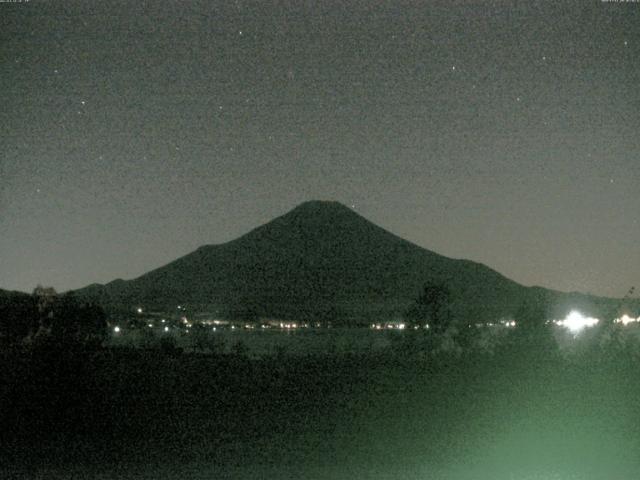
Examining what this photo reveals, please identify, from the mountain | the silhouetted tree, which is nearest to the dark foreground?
the silhouetted tree

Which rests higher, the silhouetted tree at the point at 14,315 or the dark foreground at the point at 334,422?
the silhouetted tree at the point at 14,315

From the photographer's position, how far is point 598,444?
589 inches

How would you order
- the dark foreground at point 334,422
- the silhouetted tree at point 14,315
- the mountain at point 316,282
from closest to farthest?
the dark foreground at point 334,422, the silhouetted tree at point 14,315, the mountain at point 316,282

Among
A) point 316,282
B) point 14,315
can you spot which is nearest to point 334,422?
point 14,315

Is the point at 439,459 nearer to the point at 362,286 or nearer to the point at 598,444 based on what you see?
the point at 598,444

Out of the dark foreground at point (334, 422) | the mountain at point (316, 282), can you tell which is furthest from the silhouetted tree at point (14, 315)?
the mountain at point (316, 282)

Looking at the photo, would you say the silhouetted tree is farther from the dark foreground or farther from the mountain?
the mountain

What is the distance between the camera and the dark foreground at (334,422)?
13.2 meters

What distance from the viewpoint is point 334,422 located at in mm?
17156

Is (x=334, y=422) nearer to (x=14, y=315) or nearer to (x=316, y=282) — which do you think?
(x=14, y=315)

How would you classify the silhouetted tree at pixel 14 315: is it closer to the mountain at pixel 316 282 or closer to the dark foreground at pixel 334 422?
the dark foreground at pixel 334 422

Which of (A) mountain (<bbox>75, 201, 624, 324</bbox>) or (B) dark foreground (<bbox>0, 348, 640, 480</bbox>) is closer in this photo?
(B) dark foreground (<bbox>0, 348, 640, 480</bbox>)

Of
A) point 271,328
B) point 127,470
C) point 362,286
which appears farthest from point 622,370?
point 362,286

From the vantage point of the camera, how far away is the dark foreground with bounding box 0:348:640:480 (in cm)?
1323
